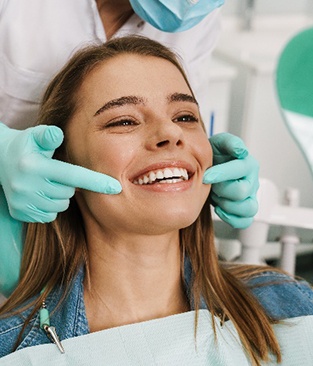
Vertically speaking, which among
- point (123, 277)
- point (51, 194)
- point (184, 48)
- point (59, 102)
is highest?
point (184, 48)

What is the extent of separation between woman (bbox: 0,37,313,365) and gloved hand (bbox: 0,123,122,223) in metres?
0.08

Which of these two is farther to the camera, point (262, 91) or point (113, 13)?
point (262, 91)

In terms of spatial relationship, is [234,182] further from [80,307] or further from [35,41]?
[35,41]

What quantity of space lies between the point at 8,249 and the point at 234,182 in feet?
1.73

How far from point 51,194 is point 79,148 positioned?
0.13 metres

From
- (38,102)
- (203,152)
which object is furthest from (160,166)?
(38,102)

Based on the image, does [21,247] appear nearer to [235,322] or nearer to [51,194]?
[51,194]

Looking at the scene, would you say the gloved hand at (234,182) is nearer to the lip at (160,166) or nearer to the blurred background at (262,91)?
the lip at (160,166)

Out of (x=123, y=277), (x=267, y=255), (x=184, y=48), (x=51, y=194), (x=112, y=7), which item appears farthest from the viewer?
(x=267, y=255)

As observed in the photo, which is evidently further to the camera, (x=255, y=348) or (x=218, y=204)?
(x=218, y=204)

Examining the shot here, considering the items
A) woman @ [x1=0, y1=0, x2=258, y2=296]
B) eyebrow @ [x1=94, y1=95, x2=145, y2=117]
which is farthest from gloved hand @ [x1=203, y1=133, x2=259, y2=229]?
eyebrow @ [x1=94, y1=95, x2=145, y2=117]

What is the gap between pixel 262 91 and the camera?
115 inches

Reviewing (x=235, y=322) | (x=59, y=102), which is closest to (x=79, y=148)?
(x=59, y=102)

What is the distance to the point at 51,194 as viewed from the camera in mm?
1365
